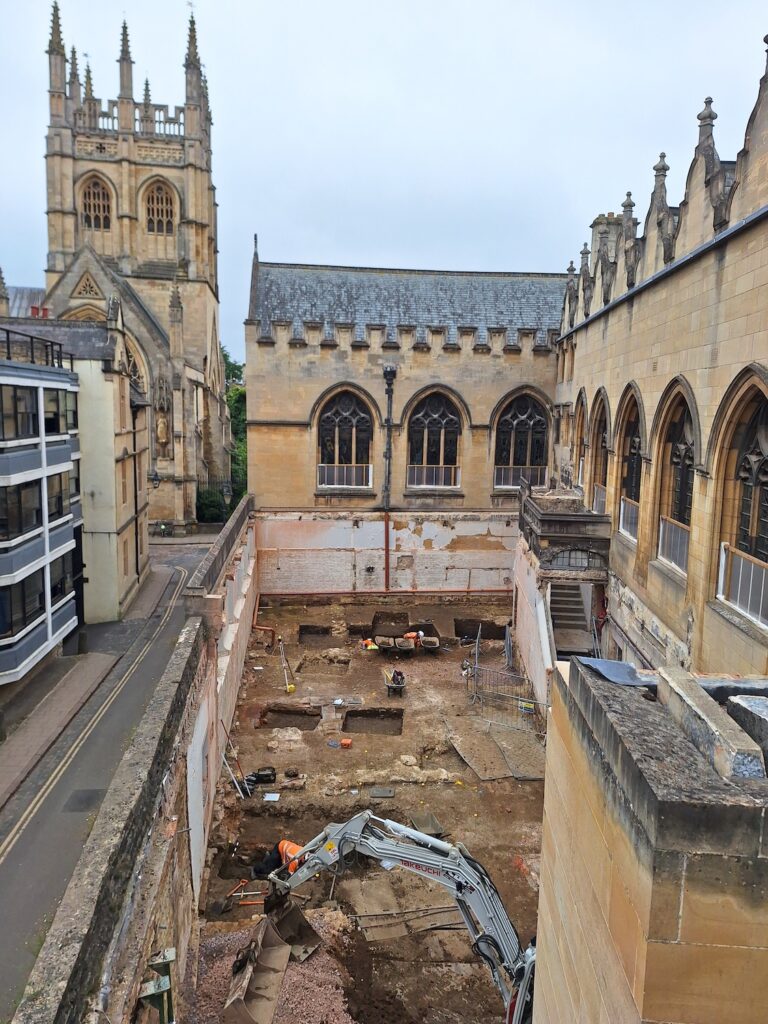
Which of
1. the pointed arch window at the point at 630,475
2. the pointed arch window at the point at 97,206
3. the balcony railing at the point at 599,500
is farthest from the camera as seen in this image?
the pointed arch window at the point at 97,206

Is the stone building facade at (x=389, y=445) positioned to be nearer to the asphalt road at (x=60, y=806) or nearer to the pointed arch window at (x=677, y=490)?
the asphalt road at (x=60, y=806)

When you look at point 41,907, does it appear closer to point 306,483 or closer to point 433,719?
point 433,719

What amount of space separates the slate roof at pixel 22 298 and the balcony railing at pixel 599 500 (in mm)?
50254

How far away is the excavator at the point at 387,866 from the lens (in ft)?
27.6

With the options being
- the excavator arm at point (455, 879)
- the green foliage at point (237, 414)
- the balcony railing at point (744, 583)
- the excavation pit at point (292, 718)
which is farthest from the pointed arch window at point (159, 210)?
the excavator arm at point (455, 879)

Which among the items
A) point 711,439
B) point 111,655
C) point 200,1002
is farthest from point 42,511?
point 711,439

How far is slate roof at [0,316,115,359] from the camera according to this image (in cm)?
2277

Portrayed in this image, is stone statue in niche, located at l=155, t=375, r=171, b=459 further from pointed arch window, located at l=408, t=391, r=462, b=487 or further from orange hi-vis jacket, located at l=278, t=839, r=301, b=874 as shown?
orange hi-vis jacket, located at l=278, t=839, r=301, b=874

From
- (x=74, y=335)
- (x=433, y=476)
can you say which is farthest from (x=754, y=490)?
(x=74, y=335)

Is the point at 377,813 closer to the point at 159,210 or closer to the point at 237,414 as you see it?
the point at 159,210

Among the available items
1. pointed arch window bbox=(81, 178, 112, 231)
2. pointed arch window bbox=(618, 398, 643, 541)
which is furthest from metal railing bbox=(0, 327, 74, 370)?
pointed arch window bbox=(81, 178, 112, 231)

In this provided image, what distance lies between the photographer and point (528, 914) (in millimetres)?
10844

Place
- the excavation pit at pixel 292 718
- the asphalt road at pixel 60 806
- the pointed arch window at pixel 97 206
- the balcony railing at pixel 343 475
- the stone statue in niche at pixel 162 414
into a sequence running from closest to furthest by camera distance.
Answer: the asphalt road at pixel 60 806 → the excavation pit at pixel 292 718 → the balcony railing at pixel 343 475 → the stone statue in niche at pixel 162 414 → the pointed arch window at pixel 97 206

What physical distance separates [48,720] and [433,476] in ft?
52.4
